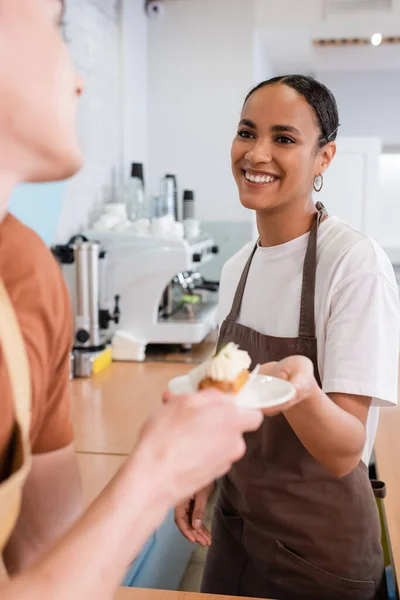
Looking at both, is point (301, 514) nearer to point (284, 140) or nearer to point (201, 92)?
point (284, 140)

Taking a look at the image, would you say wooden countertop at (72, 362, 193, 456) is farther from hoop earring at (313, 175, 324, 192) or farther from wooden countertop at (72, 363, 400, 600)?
hoop earring at (313, 175, 324, 192)

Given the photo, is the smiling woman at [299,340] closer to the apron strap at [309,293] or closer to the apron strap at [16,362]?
the apron strap at [309,293]

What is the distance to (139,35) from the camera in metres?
2.95

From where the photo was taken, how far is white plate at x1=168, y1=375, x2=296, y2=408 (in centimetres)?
66

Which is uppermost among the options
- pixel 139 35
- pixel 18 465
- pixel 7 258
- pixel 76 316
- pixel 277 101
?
pixel 139 35

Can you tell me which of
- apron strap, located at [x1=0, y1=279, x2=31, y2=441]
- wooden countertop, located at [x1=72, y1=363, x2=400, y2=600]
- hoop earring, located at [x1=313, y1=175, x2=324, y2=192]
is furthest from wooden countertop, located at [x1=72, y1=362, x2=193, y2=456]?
apron strap, located at [x1=0, y1=279, x2=31, y2=441]

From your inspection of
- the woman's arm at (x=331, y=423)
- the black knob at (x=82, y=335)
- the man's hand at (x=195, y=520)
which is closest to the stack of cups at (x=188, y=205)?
the black knob at (x=82, y=335)

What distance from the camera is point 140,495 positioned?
0.49 metres

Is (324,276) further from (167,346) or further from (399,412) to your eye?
(167,346)

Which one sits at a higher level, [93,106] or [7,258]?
A: [93,106]

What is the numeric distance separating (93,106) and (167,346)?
0.98 m

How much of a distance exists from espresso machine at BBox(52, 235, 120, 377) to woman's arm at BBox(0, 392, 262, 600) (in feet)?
5.43

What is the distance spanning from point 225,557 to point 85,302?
1.10 m

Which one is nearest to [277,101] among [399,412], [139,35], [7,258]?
[7,258]
